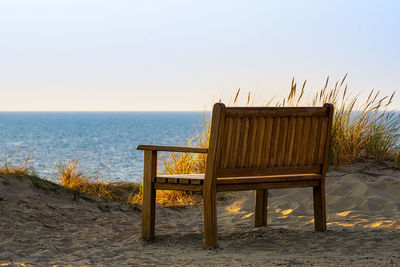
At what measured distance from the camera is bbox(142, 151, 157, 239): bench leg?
14.5 ft

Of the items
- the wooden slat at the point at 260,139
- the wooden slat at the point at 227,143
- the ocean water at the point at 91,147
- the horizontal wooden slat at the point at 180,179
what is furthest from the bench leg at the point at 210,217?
the ocean water at the point at 91,147

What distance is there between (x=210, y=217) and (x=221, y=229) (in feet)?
3.51

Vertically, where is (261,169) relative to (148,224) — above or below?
above

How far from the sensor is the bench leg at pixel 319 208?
470 centimetres

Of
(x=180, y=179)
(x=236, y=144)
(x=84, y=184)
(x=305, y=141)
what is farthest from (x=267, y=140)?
(x=84, y=184)

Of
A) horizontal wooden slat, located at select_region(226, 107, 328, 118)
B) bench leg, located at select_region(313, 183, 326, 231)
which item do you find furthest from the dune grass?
horizontal wooden slat, located at select_region(226, 107, 328, 118)

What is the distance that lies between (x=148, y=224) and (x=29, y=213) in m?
1.39

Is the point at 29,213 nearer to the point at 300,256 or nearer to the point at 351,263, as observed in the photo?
the point at 300,256

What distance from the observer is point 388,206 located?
5.89m

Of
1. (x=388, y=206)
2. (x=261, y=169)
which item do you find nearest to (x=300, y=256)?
(x=261, y=169)

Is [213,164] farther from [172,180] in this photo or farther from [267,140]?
[267,140]

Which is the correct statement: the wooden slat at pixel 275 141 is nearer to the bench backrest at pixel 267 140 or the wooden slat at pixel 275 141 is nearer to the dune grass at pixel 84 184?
the bench backrest at pixel 267 140

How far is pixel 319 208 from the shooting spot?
4.75m

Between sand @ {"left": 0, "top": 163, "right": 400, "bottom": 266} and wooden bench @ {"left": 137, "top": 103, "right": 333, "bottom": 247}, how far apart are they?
344 millimetres
